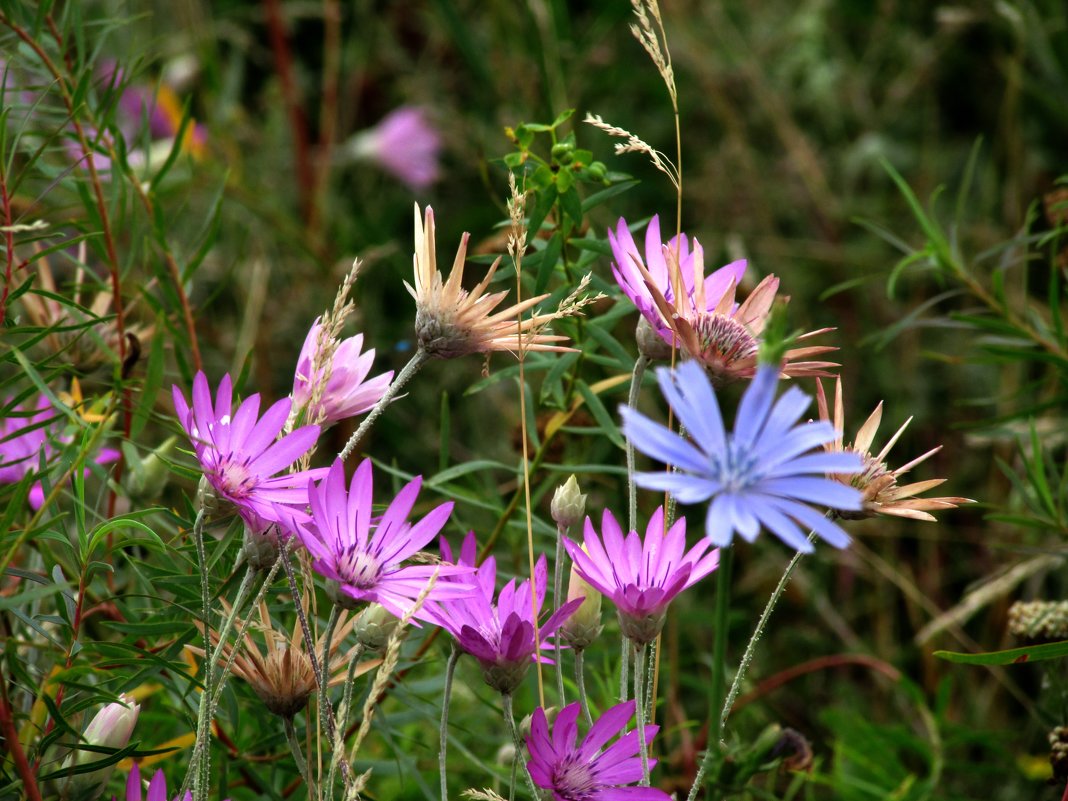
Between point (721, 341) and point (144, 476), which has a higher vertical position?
point (721, 341)

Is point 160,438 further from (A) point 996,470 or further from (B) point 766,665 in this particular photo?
(A) point 996,470

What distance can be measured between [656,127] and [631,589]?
4.33ft

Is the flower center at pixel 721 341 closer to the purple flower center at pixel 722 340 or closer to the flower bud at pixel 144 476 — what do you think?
the purple flower center at pixel 722 340

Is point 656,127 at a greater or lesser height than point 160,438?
greater

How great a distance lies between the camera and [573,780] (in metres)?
0.49

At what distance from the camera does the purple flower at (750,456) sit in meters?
0.36

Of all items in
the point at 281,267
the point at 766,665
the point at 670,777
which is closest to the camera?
the point at 670,777

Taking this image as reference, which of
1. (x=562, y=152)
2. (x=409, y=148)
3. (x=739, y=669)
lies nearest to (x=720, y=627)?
(x=739, y=669)

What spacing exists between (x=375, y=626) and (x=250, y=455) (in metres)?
0.09

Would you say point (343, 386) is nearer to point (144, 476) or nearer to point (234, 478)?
point (234, 478)

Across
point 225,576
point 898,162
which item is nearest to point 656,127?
point 898,162

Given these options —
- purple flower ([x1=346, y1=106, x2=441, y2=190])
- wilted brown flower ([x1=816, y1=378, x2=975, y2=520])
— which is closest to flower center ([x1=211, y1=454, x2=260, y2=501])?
wilted brown flower ([x1=816, y1=378, x2=975, y2=520])

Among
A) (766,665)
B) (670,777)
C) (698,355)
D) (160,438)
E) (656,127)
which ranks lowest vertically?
(766,665)

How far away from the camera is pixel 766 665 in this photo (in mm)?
1263
